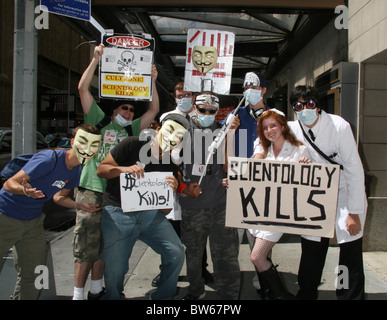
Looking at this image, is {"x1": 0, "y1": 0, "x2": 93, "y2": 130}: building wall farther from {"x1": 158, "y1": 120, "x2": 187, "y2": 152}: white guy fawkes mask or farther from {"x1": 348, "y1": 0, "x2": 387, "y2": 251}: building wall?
{"x1": 158, "y1": 120, "x2": 187, "y2": 152}: white guy fawkes mask

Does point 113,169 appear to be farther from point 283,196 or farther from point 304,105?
point 304,105

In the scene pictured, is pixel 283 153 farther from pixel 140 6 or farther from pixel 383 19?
pixel 140 6

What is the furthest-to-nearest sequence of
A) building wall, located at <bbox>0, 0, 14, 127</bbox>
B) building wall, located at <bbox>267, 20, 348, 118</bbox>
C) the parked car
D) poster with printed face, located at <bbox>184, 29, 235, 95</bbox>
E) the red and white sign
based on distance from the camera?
1. building wall, located at <bbox>0, 0, 14, 127</bbox>
2. the parked car
3. building wall, located at <bbox>267, 20, 348, 118</bbox>
4. poster with printed face, located at <bbox>184, 29, 235, 95</bbox>
5. the red and white sign

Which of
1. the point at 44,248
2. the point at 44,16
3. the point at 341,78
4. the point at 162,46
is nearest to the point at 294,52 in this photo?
the point at 162,46

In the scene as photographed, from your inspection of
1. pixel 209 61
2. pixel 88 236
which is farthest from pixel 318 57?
pixel 88 236

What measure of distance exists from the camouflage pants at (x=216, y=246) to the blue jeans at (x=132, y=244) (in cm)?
20

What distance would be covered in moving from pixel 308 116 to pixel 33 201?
2.57 meters

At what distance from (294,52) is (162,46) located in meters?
3.71

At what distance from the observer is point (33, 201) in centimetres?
319

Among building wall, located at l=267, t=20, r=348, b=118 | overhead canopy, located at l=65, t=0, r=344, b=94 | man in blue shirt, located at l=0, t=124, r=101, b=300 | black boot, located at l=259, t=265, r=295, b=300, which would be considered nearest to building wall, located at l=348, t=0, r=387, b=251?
building wall, located at l=267, t=20, r=348, b=118

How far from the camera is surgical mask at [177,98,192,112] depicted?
4402 millimetres

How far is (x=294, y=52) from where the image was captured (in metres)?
9.91

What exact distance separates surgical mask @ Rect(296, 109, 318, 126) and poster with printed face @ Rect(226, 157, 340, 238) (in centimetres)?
42

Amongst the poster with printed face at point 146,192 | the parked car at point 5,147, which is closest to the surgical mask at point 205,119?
the poster with printed face at point 146,192
